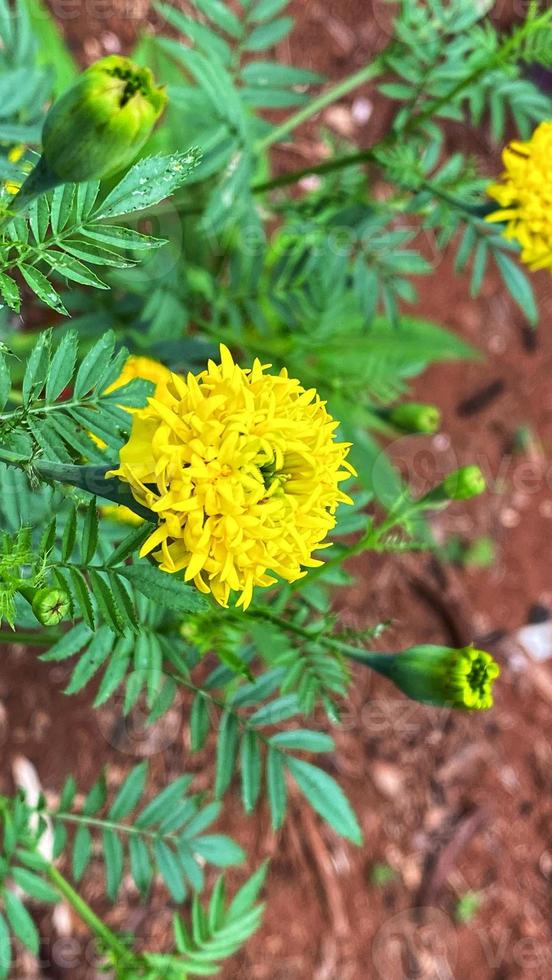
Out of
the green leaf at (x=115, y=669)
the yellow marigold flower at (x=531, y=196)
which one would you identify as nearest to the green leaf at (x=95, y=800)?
the green leaf at (x=115, y=669)

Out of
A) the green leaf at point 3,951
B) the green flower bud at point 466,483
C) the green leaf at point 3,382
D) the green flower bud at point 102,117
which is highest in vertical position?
the green flower bud at point 102,117

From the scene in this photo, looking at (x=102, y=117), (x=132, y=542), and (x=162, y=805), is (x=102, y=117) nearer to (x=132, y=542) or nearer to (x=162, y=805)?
(x=132, y=542)

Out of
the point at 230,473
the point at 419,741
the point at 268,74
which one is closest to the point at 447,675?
the point at 230,473

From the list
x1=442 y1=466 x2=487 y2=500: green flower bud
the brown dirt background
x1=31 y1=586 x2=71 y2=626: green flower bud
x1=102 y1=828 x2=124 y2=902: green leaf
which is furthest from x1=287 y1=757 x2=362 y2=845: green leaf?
the brown dirt background

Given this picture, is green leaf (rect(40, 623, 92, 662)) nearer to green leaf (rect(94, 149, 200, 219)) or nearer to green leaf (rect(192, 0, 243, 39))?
green leaf (rect(94, 149, 200, 219))

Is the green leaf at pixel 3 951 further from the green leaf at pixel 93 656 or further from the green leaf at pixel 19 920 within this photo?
the green leaf at pixel 93 656

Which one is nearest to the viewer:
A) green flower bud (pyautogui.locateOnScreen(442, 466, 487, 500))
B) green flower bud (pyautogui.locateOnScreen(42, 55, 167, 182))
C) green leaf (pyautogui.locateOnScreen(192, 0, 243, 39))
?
green flower bud (pyautogui.locateOnScreen(42, 55, 167, 182))

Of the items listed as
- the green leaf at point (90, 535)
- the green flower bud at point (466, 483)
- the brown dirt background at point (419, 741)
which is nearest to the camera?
the green leaf at point (90, 535)
